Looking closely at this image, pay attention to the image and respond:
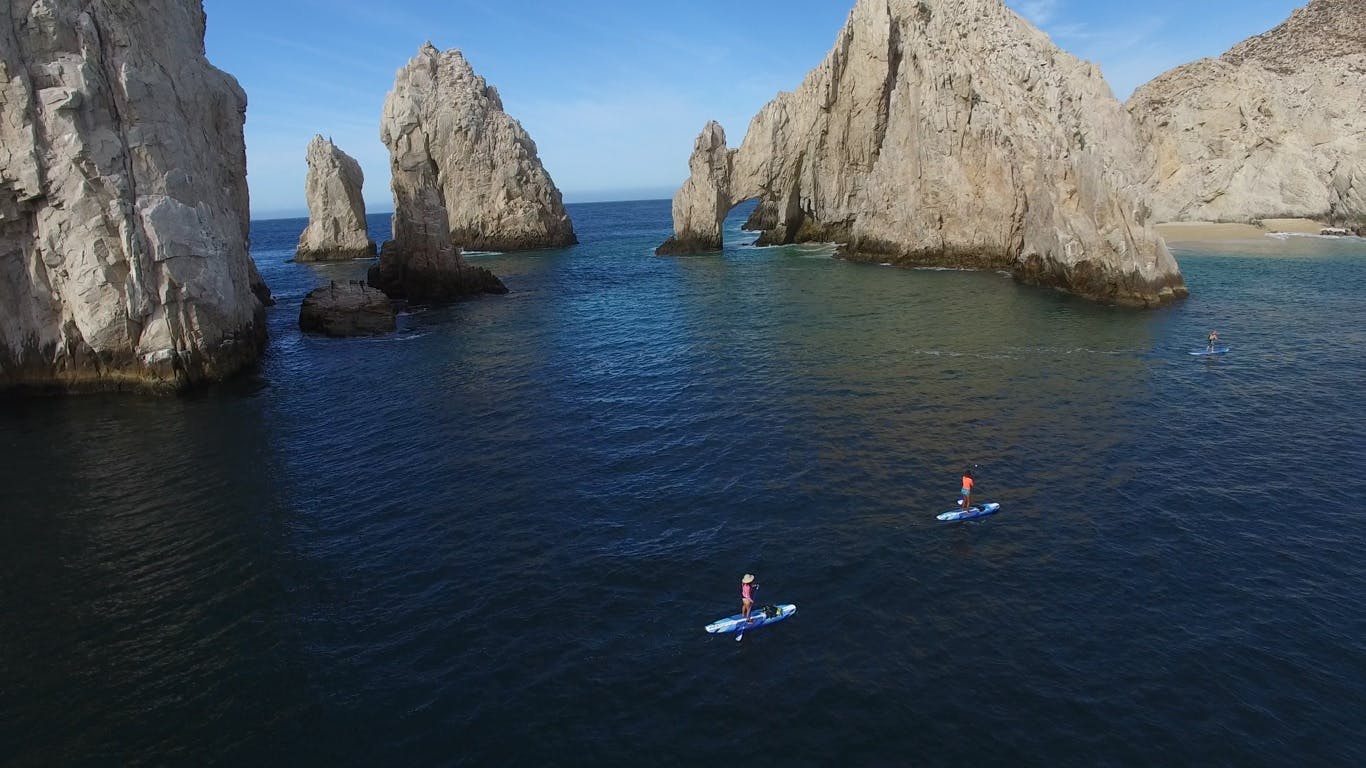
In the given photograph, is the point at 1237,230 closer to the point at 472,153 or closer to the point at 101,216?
the point at 472,153

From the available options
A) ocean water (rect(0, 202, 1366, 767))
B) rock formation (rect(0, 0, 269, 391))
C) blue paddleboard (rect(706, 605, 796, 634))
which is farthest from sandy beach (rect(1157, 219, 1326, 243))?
rock formation (rect(0, 0, 269, 391))

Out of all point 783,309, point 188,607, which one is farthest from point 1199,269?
point 188,607

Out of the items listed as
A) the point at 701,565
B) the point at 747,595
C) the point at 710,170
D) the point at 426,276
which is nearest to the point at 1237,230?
the point at 710,170

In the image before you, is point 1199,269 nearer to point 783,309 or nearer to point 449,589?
point 783,309

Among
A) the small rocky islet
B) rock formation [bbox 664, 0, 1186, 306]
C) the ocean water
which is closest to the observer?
the ocean water

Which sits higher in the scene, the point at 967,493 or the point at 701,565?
the point at 967,493

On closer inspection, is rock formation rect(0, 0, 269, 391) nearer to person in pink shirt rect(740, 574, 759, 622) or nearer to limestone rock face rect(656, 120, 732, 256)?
person in pink shirt rect(740, 574, 759, 622)
